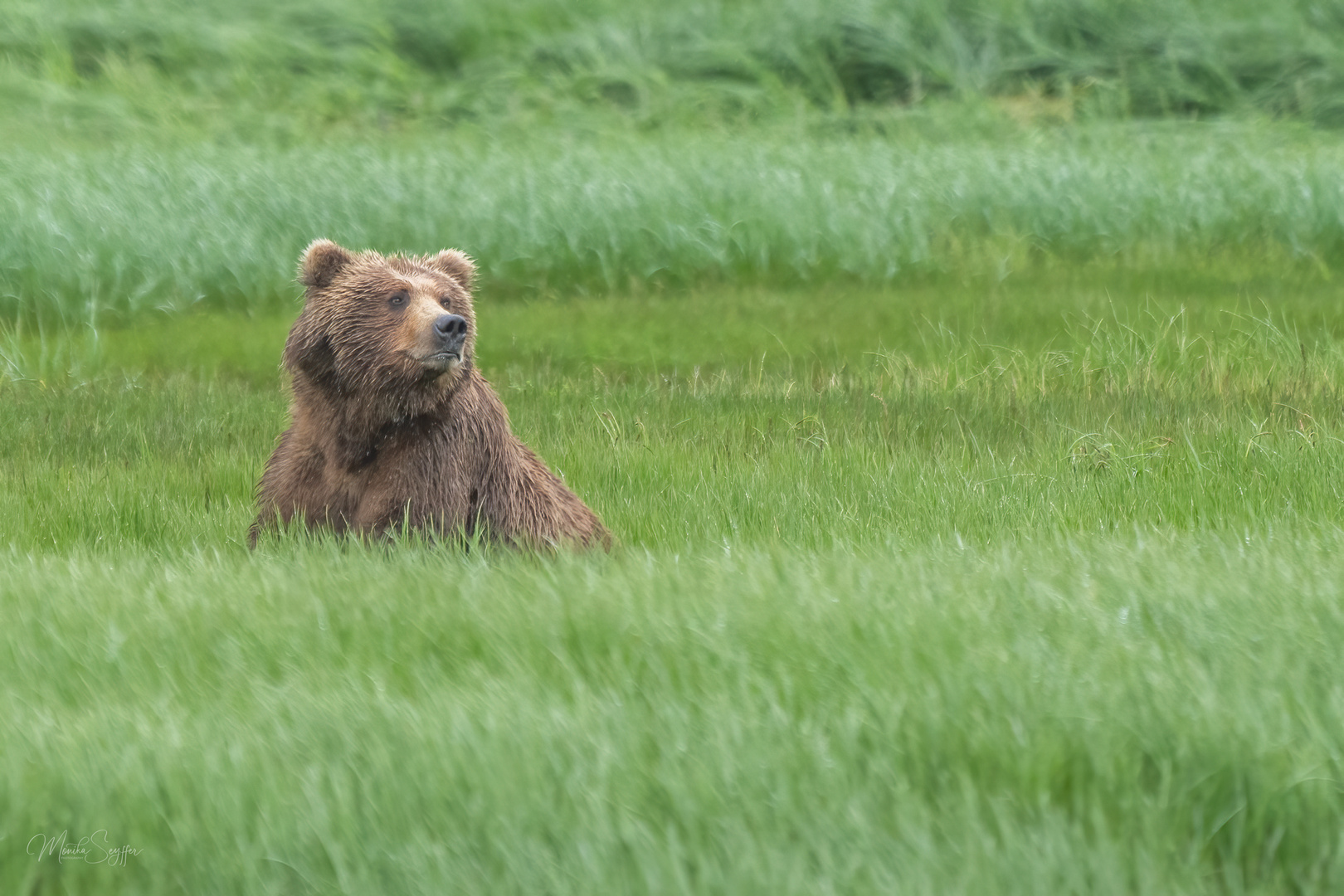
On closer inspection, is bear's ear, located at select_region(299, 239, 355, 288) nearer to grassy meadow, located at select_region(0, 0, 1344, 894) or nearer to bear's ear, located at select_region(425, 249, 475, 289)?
bear's ear, located at select_region(425, 249, 475, 289)

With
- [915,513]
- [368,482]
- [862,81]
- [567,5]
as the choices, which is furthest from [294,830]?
[567,5]

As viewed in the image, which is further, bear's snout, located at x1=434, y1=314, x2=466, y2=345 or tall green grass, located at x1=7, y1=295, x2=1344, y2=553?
tall green grass, located at x1=7, y1=295, x2=1344, y2=553

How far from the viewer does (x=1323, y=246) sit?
10984 millimetres

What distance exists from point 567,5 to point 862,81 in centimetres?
449

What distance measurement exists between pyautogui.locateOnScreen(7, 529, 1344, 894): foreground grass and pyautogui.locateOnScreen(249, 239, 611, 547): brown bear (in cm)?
88

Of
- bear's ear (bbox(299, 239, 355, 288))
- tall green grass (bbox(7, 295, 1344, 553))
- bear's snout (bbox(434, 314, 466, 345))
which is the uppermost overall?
bear's ear (bbox(299, 239, 355, 288))

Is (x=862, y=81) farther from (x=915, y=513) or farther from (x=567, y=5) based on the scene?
(x=915, y=513)

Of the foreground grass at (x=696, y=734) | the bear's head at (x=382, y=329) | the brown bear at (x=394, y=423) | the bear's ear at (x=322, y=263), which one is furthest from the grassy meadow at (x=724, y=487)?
the bear's ear at (x=322, y=263)

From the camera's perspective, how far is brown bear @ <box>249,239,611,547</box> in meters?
4.71

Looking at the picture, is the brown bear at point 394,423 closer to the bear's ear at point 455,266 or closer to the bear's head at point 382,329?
the bear's head at point 382,329

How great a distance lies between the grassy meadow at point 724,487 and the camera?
8.77 ft

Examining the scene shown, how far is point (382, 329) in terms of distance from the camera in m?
4.77

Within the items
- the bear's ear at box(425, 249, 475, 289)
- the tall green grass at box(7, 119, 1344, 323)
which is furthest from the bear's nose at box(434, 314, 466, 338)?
the tall green grass at box(7, 119, 1344, 323)

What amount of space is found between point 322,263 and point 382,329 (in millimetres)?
426
